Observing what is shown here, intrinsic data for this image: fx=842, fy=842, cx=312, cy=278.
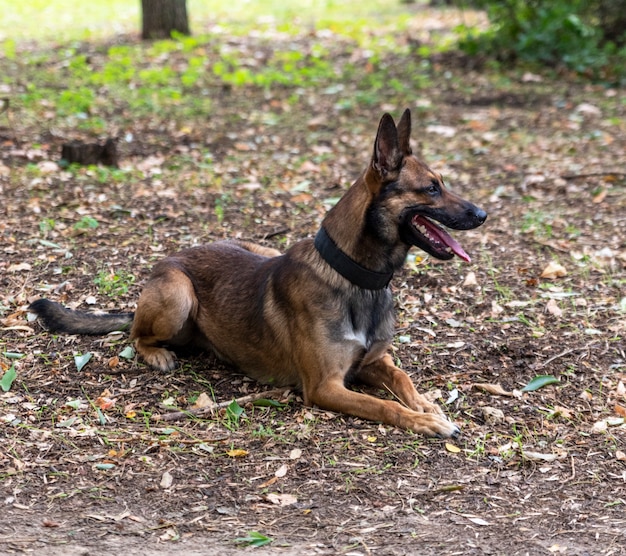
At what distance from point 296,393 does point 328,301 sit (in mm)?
717

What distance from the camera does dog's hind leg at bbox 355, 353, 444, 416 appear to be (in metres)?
4.90

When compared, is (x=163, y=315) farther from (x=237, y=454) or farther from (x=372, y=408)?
(x=372, y=408)

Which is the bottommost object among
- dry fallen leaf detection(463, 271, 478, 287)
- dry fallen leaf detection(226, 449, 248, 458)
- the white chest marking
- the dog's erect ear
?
dry fallen leaf detection(226, 449, 248, 458)

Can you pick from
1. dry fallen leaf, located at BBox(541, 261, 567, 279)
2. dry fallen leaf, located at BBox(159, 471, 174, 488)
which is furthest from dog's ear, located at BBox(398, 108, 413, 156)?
dry fallen leaf, located at BBox(541, 261, 567, 279)

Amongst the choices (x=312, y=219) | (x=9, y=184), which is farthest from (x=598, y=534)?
(x=9, y=184)

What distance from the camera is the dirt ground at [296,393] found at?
12.8 feet

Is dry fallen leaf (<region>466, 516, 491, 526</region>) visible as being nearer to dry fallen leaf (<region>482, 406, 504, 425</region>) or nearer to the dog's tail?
dry fallen leaf (<region>482, 406, 504, 425</region>)

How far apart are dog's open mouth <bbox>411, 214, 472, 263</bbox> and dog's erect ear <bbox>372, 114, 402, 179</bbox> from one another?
1.00 feet

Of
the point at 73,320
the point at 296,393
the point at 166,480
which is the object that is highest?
the point at 73,320

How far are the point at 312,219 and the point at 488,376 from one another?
2.68 m

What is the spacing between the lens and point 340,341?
4789mm

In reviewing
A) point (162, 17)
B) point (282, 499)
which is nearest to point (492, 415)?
point (282, 499)

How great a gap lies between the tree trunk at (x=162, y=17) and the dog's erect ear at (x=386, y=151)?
1053 cm

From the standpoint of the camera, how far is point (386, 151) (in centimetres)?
452
